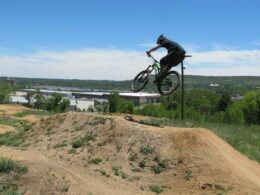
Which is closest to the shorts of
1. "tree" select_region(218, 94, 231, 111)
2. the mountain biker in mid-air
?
the mountain biker in mid-air

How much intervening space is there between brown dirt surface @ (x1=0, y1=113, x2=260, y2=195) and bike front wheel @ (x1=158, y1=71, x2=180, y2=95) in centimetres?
213

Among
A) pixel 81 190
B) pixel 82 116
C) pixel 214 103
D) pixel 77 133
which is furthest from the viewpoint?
pixel 214 103

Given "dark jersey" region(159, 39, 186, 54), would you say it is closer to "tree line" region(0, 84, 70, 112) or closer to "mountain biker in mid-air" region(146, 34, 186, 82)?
"mountain biker in mid-air" region(146, 34, 186, 82)

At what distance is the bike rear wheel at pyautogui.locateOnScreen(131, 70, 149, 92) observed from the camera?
1759 cm

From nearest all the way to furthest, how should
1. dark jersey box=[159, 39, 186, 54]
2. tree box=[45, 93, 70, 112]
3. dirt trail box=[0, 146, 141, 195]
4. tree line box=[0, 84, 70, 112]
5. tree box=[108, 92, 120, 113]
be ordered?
dirt trail box=[0, 146, 141, 195]
dark jersey box=[159, 39, 186, 54]
tree box=[108, 92, 120, 113]
tree box=[45, 93, 70, 112]
tree line box=[0, 84, 70, 112]

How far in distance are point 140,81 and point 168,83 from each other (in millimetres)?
1581

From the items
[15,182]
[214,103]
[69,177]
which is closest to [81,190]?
[69,177]

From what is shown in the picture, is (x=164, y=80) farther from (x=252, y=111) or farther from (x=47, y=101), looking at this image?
(x=47, y=101)

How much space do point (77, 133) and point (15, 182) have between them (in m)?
6.58

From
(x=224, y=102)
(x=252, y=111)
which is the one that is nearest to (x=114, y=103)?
(x=252, y=111)

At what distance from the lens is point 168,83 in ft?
54.7

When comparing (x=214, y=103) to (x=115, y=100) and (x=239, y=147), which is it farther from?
(x=239, y=147)

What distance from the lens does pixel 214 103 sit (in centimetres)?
8800

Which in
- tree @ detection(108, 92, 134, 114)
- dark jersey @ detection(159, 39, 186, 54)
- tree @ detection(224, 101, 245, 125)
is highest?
dark jersey @ detection(159, 39, 186, 54)
